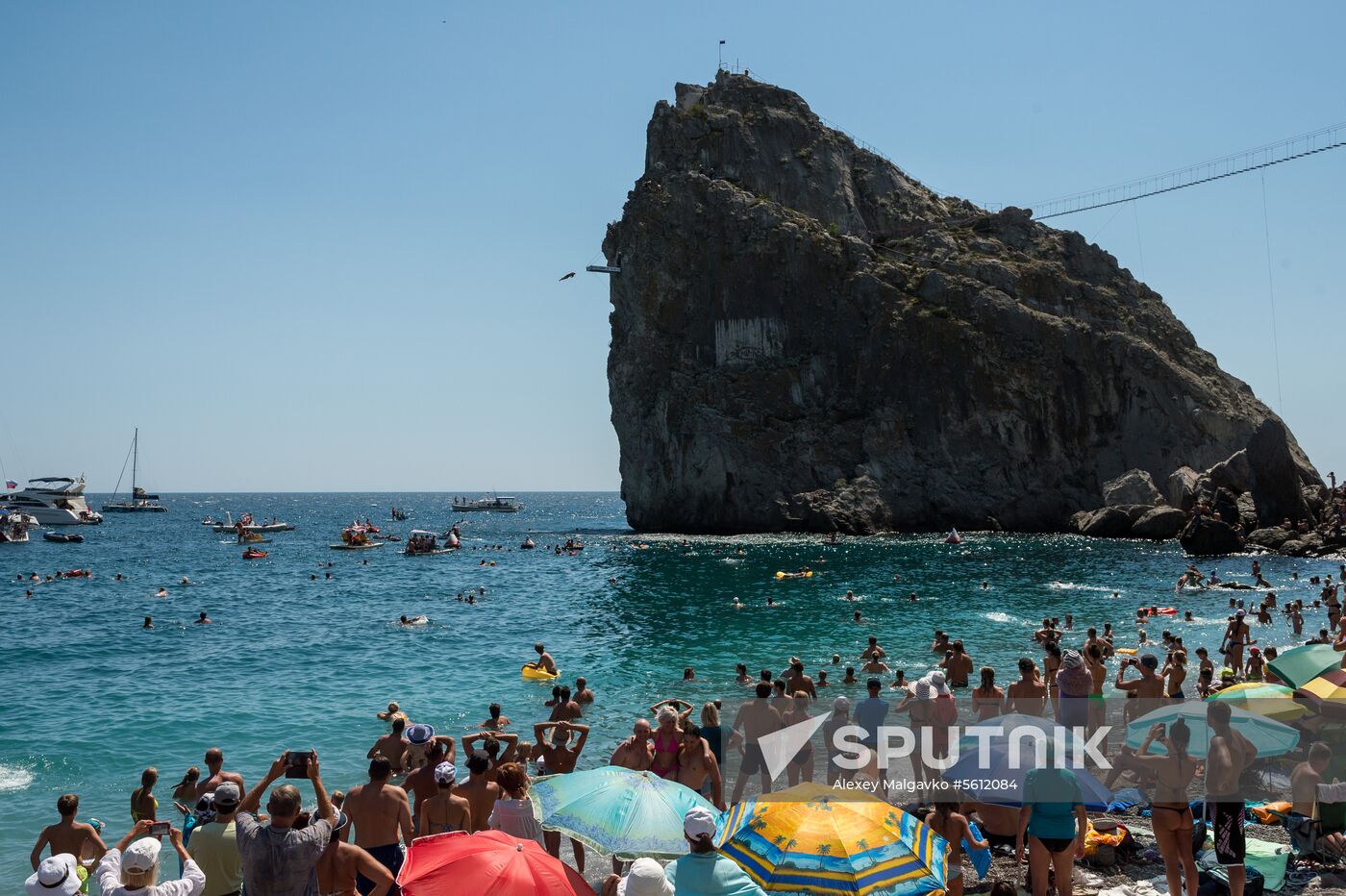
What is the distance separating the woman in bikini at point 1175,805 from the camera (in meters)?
8.54

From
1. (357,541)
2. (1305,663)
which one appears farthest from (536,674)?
(357,541)

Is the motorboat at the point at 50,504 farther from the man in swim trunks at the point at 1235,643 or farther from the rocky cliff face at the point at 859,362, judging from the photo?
the man in swim trunks at the point at 1235,643

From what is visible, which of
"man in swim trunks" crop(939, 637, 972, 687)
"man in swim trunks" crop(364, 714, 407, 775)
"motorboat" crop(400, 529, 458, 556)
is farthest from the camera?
"motorboat" crop(400, 529, 458, 556)

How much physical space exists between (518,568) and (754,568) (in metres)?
16.0

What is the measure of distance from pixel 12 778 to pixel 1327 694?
65.9 ft

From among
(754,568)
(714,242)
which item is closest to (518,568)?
(754,568)

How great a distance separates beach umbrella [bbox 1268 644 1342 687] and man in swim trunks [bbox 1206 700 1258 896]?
5.63 meters

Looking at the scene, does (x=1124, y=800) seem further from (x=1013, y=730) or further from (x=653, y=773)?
(x=653, y=773)

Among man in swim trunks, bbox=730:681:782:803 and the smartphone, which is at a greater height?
the smartphone

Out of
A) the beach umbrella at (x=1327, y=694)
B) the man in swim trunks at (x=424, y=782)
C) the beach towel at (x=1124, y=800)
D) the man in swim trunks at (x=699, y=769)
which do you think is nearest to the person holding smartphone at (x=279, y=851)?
the man in swim trunks at (x=424, y=782)

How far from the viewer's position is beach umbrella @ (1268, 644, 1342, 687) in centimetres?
1345

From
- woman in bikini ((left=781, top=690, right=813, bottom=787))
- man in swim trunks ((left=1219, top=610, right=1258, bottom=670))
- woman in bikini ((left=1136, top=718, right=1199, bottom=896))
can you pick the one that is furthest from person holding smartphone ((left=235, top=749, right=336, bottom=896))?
man in swim trunks ((left=1219, top=610, right=1258, bottom=670))

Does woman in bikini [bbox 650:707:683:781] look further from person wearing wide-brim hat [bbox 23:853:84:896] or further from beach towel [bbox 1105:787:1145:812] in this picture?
beach towel [bbox 1105:787:1145:812]

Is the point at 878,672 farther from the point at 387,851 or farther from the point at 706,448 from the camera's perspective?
the point at 706,448
